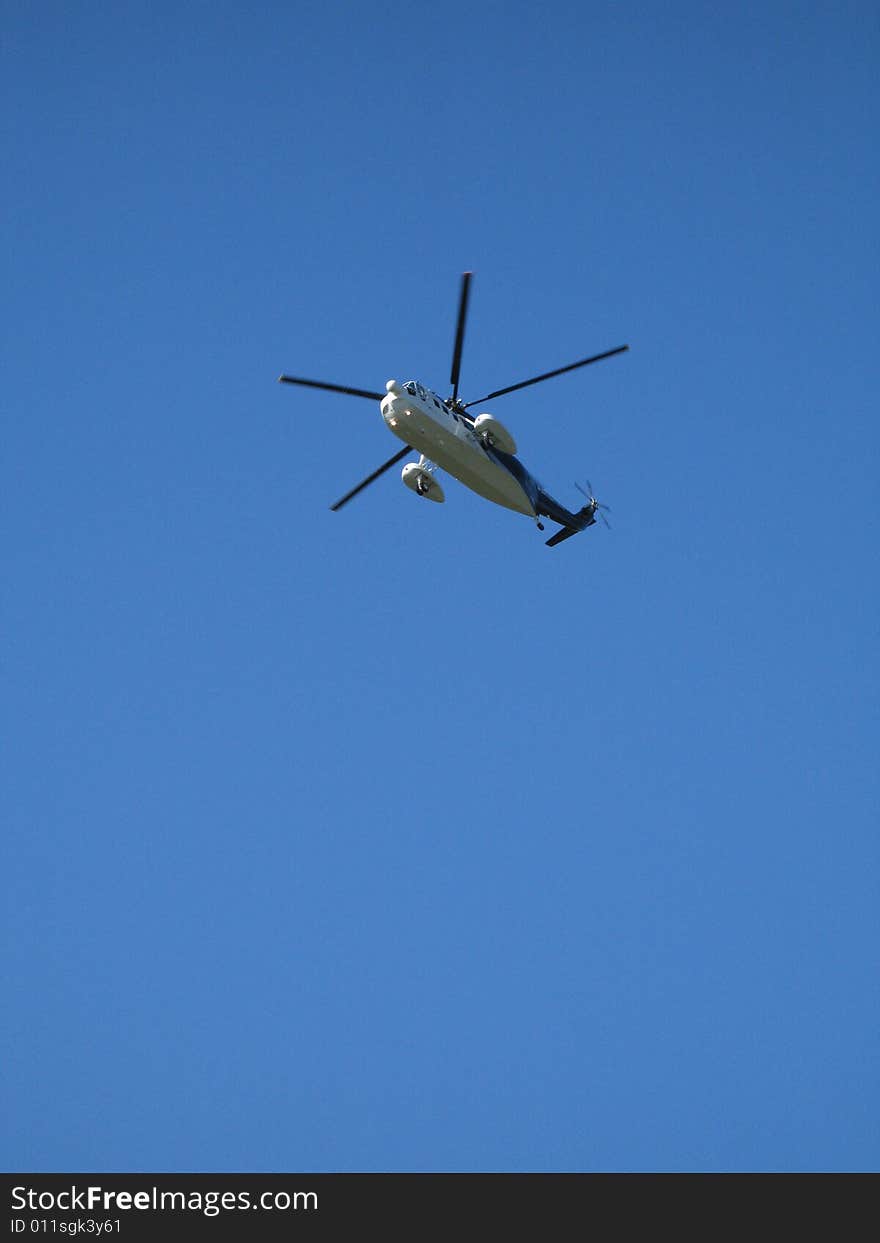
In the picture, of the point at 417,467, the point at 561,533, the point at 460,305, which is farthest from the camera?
the point at 561,533

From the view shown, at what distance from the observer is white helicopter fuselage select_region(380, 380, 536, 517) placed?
6438cm

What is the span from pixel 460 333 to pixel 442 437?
3.77 metres

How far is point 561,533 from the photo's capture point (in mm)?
73750

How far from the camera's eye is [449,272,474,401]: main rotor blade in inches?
2494

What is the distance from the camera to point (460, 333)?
64875 mm

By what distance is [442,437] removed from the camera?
65.1 metres

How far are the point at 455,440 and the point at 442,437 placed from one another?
0.54 m

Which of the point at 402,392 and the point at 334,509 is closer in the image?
the point at 402,392
